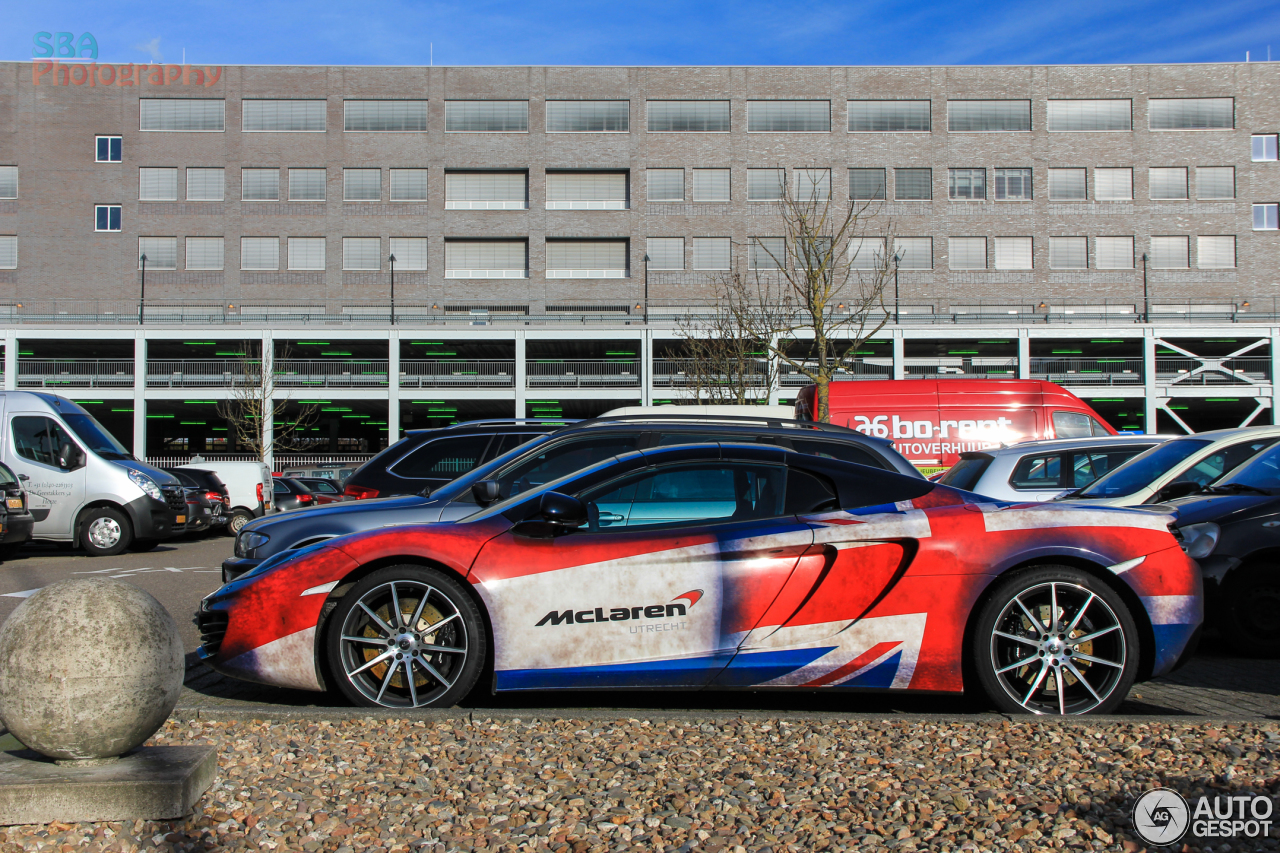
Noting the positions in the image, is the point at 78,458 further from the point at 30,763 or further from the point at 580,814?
the point at 580,814

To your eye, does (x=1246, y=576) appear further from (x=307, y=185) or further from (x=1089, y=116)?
(x=1089, y=116)

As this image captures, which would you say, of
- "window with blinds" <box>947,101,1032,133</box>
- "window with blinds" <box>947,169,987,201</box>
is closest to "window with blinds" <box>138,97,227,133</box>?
"window with blinds" <box>947,169,987,201</box>

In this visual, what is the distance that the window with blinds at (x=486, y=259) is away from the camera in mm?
52688

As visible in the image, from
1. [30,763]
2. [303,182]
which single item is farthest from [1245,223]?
[30,763]

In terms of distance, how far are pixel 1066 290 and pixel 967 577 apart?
173 feet

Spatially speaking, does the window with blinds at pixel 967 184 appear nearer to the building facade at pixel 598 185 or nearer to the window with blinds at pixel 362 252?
the building facade at pixel 598 185

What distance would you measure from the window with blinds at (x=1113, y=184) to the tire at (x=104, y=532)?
50.9m

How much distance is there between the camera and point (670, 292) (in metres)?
52.3

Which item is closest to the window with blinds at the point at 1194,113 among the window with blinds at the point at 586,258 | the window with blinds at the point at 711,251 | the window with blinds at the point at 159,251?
the window with blinds at the point at 711,251

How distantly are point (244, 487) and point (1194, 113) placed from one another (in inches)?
2057

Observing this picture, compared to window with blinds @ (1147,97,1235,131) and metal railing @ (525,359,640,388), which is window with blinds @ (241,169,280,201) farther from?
→ window with blinds @ (1147,97,1235,131)

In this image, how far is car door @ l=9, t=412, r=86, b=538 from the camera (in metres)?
15.2

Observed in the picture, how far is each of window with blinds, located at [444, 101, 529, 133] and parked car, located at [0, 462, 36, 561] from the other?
137 ft

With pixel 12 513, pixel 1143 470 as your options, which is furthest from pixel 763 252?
pixel 1143 470
